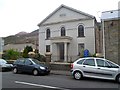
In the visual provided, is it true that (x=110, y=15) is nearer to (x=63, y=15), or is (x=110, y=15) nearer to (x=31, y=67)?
(x=31, y=67)

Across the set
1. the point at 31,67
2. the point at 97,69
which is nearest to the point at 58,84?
the point at 97,69

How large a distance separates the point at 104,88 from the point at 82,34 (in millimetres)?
23099

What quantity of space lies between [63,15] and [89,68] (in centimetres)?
2264

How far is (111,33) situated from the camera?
18984mm

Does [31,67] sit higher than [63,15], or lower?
lower

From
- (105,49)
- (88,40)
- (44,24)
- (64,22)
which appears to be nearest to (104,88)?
(105,49)

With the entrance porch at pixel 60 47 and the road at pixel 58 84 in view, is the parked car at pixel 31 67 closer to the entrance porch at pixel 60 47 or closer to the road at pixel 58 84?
the road at pixel 58 84

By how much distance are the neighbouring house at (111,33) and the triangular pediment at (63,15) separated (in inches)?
539

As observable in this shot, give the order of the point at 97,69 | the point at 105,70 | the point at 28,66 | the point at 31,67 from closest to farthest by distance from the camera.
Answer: the point at 105,70 < the point at 97,69 < the point at 31,67 < the point at 28,66

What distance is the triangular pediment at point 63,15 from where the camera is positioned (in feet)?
112

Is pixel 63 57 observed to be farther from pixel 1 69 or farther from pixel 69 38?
pixel 1 69

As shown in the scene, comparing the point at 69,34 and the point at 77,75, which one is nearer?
the point at 77,75

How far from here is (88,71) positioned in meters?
14.3

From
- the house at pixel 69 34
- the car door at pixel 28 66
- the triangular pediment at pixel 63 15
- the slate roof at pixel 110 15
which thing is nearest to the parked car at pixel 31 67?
the car door at pixel 28 66
